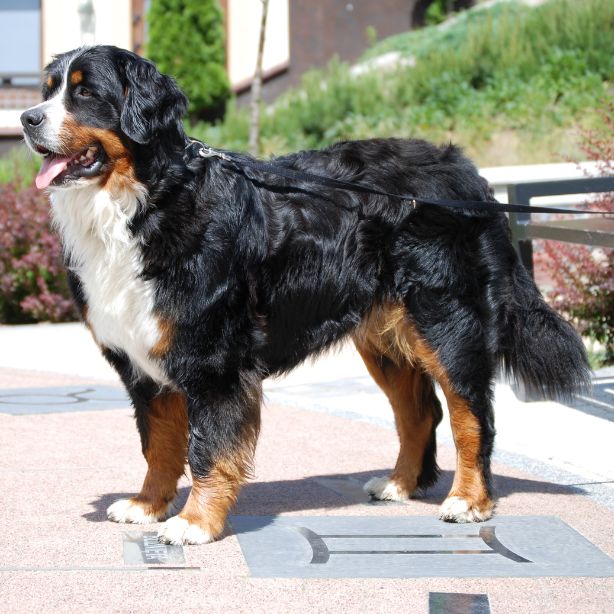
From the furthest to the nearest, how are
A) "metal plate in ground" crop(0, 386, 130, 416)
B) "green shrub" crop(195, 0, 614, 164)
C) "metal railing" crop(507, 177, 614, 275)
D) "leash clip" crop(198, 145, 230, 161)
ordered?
"green shrub" crop(195, 0, 614, 164)
"metal plate in ground" crop(0, 386, 130, 416)
"metal railing" crop(507, 177, 614, 275)
"leash clip" crop(198, 145, 230, 161)

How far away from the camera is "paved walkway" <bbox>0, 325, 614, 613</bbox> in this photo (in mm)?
3885

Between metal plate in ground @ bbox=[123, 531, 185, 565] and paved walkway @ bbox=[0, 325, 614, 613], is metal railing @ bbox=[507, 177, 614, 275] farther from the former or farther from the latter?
metal plate in ground @ bbox=[123, 531, 185, 565]

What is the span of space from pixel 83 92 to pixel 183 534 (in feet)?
6.12

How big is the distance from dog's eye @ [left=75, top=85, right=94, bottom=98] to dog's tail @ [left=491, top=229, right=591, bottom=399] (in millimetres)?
2160

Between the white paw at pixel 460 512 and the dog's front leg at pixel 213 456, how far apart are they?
1.00 meters

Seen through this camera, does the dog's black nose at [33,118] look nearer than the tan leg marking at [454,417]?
Yes

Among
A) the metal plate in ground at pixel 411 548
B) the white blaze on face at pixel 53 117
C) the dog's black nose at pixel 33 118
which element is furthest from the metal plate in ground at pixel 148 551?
the dog's black nose at pixel 33 118

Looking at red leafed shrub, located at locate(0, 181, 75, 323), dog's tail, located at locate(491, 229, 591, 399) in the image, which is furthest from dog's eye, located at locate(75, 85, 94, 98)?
red leafed shrub, located at locate(0, 181, 75, 323)

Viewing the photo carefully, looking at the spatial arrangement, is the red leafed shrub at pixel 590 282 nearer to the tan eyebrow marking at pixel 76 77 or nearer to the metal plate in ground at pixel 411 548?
the metal plate in ground at pixel 411 548

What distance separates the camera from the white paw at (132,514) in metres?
4.83

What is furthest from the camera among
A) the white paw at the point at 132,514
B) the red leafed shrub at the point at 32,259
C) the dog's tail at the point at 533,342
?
the red leafed shrub at the point at 32,259

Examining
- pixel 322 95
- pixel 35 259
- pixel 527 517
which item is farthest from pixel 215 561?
pixel 322 95

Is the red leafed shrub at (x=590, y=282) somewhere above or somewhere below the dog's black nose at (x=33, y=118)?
below

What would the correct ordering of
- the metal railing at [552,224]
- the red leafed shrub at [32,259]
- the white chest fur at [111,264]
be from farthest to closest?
the red leafed shrub at [32,259], the metal railing at [552,224], the white chest fur at [111,264]
